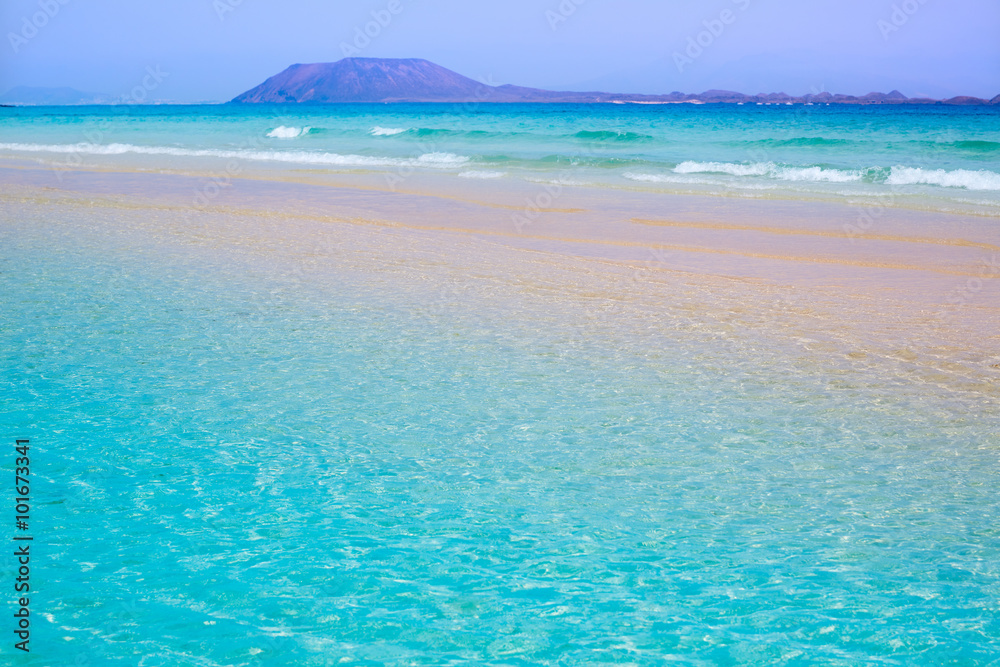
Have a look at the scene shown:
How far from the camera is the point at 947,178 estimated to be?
21391mm

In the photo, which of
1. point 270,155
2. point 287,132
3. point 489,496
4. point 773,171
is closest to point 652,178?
point 773,171

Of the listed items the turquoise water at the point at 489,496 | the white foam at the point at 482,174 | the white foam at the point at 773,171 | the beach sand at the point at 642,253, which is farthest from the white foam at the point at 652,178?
the turquoise water at the point at 489,496

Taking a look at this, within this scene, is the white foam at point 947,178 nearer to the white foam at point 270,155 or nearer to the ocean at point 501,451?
the ocean at point 501,451

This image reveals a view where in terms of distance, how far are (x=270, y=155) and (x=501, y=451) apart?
30343mm

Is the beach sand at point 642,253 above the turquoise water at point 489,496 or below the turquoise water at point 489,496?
above

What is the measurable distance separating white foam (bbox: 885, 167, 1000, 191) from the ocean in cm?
983

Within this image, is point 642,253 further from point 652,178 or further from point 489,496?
point 652,178

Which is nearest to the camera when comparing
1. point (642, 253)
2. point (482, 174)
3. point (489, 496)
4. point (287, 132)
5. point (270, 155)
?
point (489, 496)

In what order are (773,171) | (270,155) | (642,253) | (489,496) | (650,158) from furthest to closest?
(270,155)
(650,158)
(773,171)
(642,253)
(489,496)

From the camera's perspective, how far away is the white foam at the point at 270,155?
95.8 ft

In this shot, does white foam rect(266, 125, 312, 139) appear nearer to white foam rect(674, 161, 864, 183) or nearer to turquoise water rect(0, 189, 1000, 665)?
white foam rect(674, 161, 864, 183)

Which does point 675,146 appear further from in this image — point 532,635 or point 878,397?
point 532,635

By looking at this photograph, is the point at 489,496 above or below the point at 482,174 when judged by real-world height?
below

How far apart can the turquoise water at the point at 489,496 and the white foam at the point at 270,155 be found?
21.8 metres
